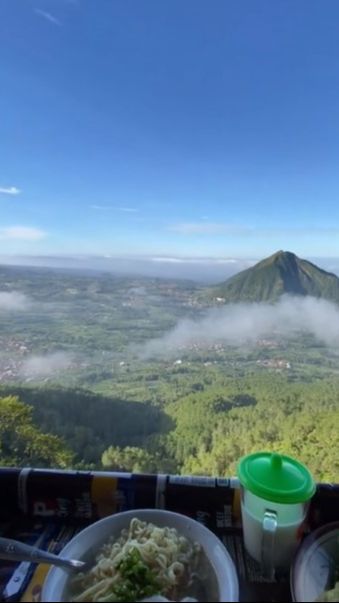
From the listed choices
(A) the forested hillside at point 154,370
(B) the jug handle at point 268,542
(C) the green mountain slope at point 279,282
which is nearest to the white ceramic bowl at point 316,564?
(B) the jug handle at point 268,542

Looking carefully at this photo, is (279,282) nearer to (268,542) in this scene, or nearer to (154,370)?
(154,370)

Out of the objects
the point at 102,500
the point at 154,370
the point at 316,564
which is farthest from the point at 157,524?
the point at 154,370

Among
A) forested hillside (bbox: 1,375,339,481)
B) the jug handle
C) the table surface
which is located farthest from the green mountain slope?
the jug handle

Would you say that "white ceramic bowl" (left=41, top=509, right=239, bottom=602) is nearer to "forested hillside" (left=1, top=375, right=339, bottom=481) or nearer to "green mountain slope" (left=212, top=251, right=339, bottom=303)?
"forested hillside" (left=1, top=375, right=339, bottom=481)

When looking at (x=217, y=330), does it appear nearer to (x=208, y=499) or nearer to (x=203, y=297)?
(x=203, y=297)

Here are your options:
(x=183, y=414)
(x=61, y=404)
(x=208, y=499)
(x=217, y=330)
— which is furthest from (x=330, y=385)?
(x=208, y=499)
